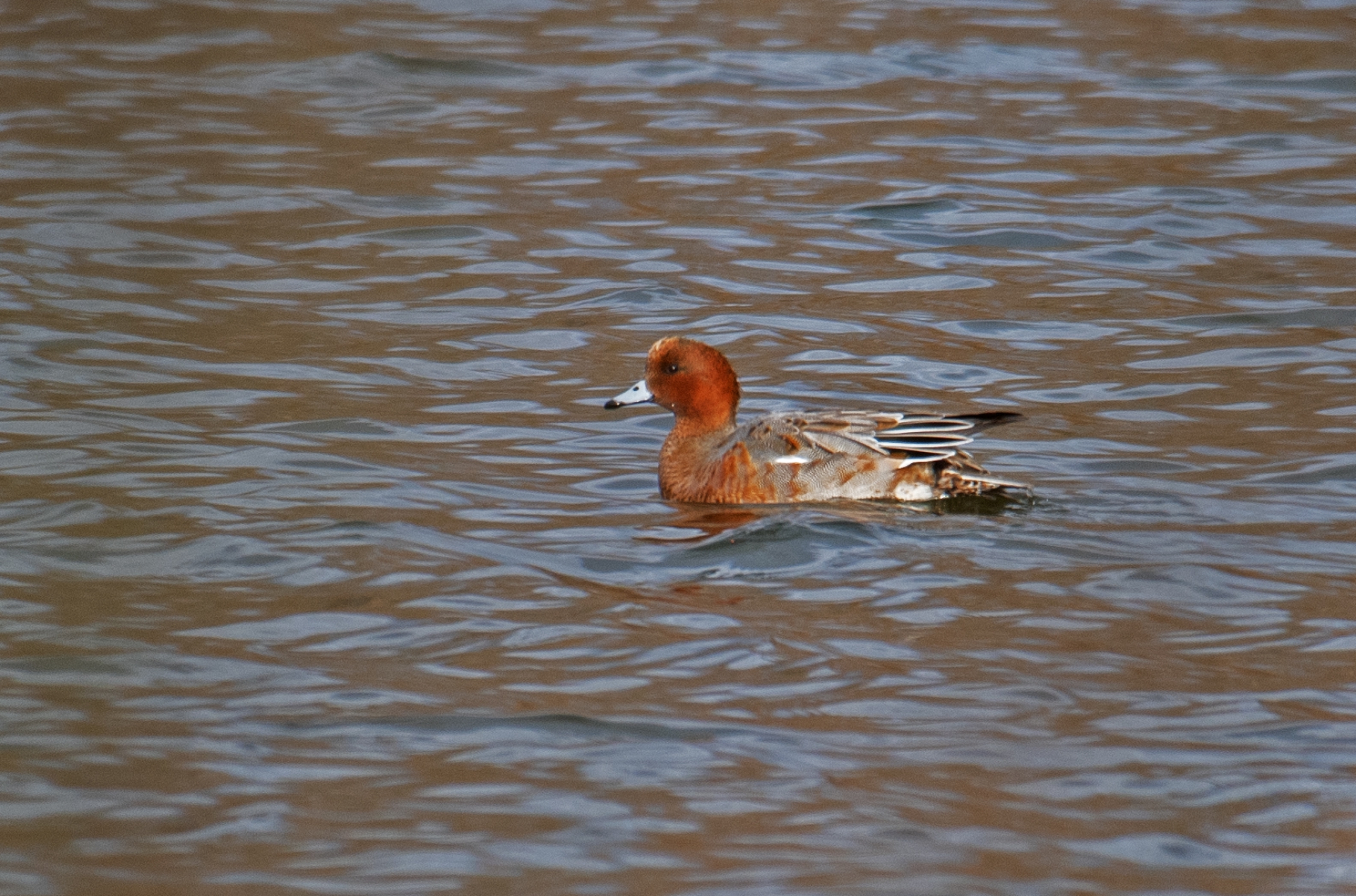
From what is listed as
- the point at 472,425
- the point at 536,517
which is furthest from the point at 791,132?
the point at 536,517

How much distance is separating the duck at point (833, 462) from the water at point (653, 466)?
0.12 meters

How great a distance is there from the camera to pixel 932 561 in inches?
276

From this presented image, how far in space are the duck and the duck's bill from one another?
349 mm

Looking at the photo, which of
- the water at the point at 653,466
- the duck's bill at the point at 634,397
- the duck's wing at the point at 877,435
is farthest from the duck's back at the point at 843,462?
the duck's bill at the point at 634,397

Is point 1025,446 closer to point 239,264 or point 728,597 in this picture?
point 728,597

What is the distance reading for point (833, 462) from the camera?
7.79 metres

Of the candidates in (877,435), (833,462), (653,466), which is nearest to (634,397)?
(653,466)

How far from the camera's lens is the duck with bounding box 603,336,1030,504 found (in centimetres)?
771

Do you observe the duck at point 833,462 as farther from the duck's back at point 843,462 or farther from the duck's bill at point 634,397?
the duck's bill at point 634,397

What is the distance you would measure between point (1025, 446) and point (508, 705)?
351 cm

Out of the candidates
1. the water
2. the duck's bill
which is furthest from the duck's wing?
the duck's bill

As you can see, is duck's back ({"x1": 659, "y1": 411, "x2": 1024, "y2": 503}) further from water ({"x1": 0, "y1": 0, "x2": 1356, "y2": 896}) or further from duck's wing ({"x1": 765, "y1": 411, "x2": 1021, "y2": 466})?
water ({"x1": 0, "y1": 0, "x2": 1356, "y2": 896})

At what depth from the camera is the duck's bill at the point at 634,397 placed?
8.33m

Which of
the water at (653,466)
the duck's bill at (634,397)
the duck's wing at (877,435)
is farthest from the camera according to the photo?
the duck's bill at (634,397)
